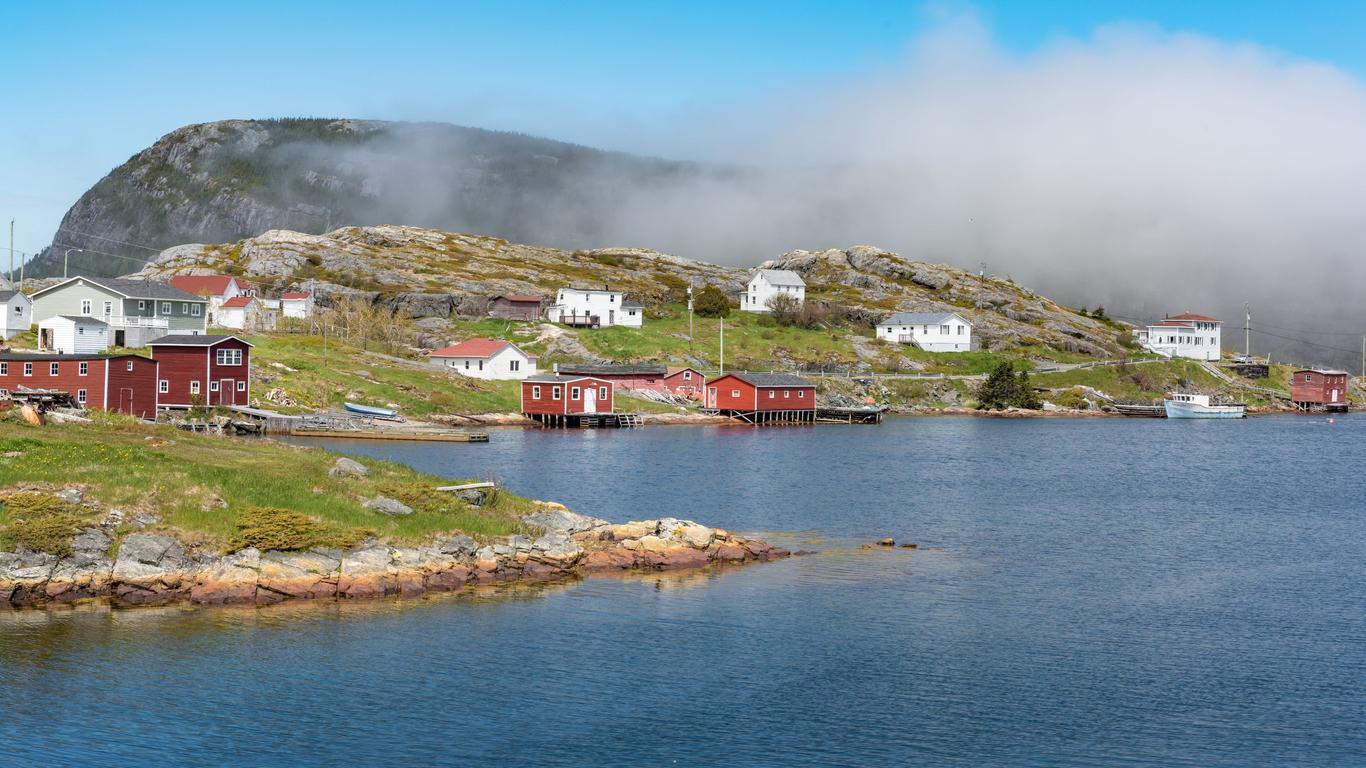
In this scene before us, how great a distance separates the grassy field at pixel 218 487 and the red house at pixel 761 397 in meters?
75.4

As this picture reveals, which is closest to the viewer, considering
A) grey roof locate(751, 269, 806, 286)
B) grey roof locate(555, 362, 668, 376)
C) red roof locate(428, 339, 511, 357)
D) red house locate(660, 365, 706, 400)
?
red roof locate(428, 339, 511, 357)

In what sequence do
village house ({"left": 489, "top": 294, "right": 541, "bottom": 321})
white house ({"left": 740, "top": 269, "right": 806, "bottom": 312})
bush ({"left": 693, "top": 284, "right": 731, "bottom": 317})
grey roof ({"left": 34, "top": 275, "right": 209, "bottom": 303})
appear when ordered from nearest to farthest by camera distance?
grey roof ({"left": 34, "top": 275, "right": 209, "bottom": 303}) → village house ({"left": 489, "top": 294, "right": 541, "bottom": 321}) → bush ({"left": 693, "top": 284, "right": 731, "bottom": 317}) → white house ({"left": 740, "top": 269, "right": 806, "bottom": 312})

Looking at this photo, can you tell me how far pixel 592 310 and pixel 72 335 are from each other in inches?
3107

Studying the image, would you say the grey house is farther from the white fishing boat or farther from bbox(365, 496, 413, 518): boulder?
the white fishing boat

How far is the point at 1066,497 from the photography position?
7088 centimetres

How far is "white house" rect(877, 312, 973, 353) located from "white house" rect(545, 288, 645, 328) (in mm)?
34314

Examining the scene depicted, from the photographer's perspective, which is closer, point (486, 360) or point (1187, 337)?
point (486, 360)

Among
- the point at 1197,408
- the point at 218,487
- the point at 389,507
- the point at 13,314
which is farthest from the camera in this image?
the point at 1197,408

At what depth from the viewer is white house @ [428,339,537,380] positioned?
124 metres

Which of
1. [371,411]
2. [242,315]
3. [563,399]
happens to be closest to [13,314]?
[371,411]

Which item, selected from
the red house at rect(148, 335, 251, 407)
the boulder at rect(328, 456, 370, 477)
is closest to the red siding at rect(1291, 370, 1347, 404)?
the red house at rect(148, 335, 251, 407)

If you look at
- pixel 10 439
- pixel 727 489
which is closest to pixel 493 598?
pixel 10 439

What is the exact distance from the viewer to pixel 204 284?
14488 centimetres

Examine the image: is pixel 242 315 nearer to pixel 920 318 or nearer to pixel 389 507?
pixel 920 318
